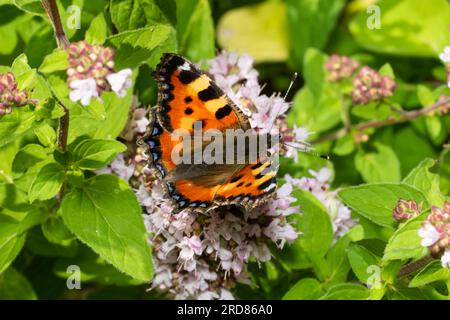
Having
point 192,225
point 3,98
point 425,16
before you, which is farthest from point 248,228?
point 425,16

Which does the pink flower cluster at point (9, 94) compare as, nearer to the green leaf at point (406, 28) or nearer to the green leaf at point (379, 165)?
the green leaf at point (379, 165)

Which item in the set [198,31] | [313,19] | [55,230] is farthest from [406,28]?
[55,230]

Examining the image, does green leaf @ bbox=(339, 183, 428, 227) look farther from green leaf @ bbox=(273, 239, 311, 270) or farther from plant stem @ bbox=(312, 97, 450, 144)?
plant stem @ bbox=(312, 97, 450, 144)

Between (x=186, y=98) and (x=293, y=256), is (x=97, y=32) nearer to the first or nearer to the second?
(x=186, y=98)

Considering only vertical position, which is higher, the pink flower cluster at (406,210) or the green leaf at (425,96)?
the pink flower cluster at (406,210)

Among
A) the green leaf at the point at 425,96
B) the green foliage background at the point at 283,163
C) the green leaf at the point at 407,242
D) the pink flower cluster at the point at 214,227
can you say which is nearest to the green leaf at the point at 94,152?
the green foliage background at the point at 283,163

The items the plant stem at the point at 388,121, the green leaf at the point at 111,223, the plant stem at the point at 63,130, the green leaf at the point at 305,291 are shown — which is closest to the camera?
the plant stem at the point at 63,130

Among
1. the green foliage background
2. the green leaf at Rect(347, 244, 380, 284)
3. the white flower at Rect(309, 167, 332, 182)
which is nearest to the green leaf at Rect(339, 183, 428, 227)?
the green foliage background
